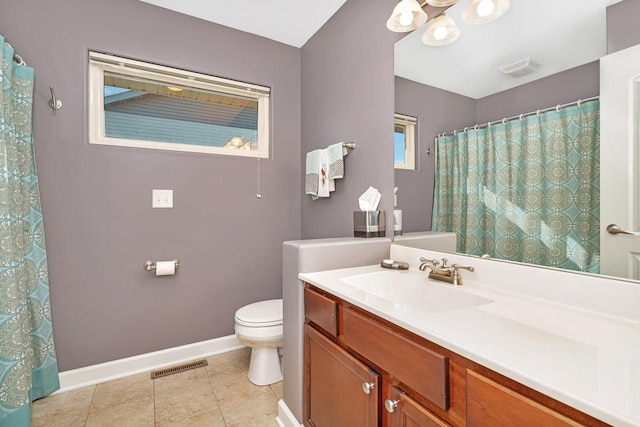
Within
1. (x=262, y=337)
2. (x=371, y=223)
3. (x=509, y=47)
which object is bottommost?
(x=262, y=337)

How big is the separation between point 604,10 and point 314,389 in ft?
5.49

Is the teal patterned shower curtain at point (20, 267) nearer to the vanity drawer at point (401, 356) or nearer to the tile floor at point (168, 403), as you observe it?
the tile floor at point (168, 403)

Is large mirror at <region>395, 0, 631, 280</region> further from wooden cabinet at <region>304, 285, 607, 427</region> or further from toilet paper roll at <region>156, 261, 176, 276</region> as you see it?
toilet paper roll at <region>156, 261, 176, 276</region>

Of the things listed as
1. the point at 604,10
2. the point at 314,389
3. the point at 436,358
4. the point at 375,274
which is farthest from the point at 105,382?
the point at 604,10

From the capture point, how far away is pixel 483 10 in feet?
3.94

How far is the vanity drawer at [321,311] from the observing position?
3.66 ft

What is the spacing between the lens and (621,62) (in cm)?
86

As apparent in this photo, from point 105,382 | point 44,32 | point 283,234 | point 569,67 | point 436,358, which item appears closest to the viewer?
point 436,358

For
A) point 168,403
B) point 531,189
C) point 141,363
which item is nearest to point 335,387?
point 531,189

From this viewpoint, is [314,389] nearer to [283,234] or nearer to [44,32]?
[283,234]

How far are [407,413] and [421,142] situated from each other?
1.22 metres

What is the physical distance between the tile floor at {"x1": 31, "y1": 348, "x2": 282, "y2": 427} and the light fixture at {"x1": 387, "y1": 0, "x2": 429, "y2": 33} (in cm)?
206

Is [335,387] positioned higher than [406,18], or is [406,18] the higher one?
[406,18]

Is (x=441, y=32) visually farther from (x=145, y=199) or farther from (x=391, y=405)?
(x=145, y=199)
